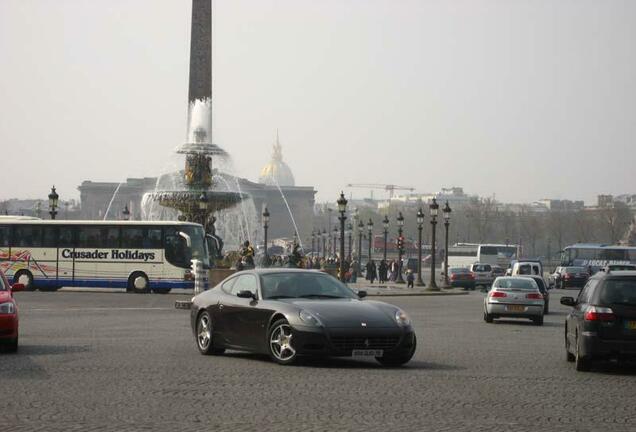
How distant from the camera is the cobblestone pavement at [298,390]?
11352 millimetres

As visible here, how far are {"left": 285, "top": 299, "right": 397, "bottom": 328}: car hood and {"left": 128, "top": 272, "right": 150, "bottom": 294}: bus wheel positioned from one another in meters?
32.2

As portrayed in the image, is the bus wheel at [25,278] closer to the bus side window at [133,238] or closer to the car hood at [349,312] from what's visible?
the bus side window at [133,238]

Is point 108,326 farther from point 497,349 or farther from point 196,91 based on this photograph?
point 196,91

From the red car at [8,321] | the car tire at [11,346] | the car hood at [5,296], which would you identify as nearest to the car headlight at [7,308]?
the red car at [8,321]

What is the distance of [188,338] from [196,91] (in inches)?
2039

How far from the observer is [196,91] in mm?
73438

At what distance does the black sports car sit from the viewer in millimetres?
16219

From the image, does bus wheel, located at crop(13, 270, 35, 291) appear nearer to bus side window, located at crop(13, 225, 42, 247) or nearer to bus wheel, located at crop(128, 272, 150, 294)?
bus side window, located at crop(13, 225, 42, 247)

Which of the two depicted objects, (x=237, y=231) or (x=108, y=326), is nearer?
(x=108, y=326)

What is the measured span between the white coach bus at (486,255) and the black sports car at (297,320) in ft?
276

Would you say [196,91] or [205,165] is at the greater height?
[196,91]

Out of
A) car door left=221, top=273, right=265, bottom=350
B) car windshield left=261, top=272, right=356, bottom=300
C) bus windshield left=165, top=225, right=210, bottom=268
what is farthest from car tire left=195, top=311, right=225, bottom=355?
bus windshield left=165, top=225, right=210, bottom=268

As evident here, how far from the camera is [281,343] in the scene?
1677cm

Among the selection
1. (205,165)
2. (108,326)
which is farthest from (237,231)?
(108,326)
